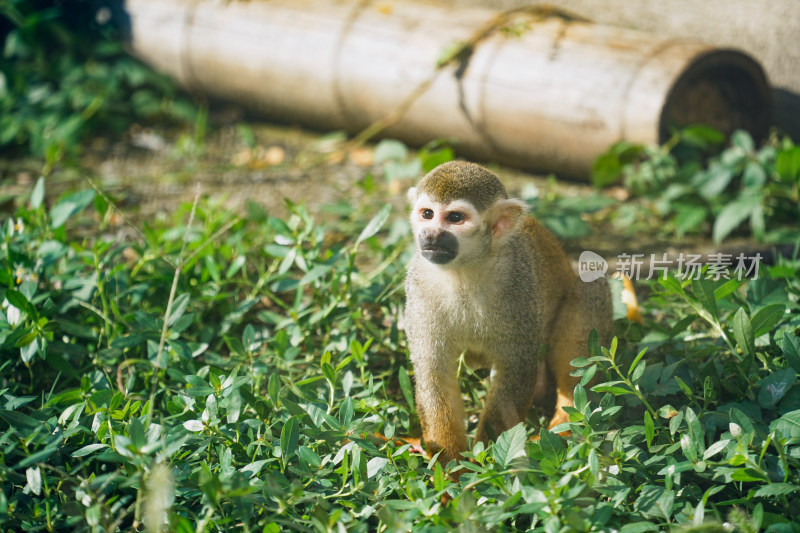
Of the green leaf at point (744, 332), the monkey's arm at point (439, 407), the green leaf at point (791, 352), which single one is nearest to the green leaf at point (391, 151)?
the monkey's arm at point (439, 407)

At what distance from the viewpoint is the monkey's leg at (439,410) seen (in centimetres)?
237

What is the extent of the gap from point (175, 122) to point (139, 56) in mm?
582

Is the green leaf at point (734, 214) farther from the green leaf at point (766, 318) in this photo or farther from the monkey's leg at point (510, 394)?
the monkey's leg at point (510, 394)

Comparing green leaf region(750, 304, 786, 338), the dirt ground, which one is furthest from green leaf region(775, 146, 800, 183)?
green leaf region(750, 304, 786, 338)

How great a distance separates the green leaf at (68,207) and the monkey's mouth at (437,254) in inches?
64.2

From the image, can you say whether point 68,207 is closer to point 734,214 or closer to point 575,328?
point 575,328

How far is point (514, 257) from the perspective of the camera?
2.44m

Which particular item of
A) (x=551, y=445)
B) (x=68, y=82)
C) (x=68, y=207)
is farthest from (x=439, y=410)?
(x=68, y=82)

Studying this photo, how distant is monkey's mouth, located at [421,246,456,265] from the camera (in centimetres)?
227

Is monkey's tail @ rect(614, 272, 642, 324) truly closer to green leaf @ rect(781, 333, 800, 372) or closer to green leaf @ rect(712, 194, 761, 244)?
green leaf @ rect(781, 333, 800, 372)

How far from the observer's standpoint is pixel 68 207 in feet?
10.2

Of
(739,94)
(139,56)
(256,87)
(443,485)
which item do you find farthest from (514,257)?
(139,56)

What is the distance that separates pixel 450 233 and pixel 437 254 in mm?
80

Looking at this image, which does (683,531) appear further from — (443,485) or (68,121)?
(68,121)
